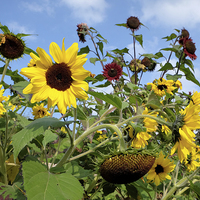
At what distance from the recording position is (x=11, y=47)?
5.71 feet

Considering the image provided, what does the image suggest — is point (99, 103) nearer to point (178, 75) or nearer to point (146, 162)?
point (146, 162)

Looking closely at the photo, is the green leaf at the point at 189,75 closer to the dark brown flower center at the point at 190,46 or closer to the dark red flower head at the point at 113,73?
the dark brown flower center at the point at 190,46

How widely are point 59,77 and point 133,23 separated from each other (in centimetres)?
234

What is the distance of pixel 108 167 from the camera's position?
905 mm

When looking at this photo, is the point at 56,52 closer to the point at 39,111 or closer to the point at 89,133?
the point at 89,133

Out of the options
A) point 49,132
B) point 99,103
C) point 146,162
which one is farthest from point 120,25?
point 146,162

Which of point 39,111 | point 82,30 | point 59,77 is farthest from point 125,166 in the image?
point 82,30

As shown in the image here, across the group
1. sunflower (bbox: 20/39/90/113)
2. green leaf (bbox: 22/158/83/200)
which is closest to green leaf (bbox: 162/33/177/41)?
sunflower (bbox: 20/39/90/113)

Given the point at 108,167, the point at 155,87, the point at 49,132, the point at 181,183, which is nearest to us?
the point at 108,167

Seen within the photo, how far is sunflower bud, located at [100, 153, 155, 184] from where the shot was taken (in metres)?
0.88

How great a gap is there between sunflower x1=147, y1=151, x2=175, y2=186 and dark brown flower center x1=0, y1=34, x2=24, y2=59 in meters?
1.45

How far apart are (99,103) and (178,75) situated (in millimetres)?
1277

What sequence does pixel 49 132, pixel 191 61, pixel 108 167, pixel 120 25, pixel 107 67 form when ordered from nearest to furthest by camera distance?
pixel 108 167 < pixel 49 132 < pixel 107 67 < pixel 191 61 < pixel 120 25

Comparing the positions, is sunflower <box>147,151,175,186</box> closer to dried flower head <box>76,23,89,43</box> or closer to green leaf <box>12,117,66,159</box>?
green leaf <box>12,117,66,159</box>
